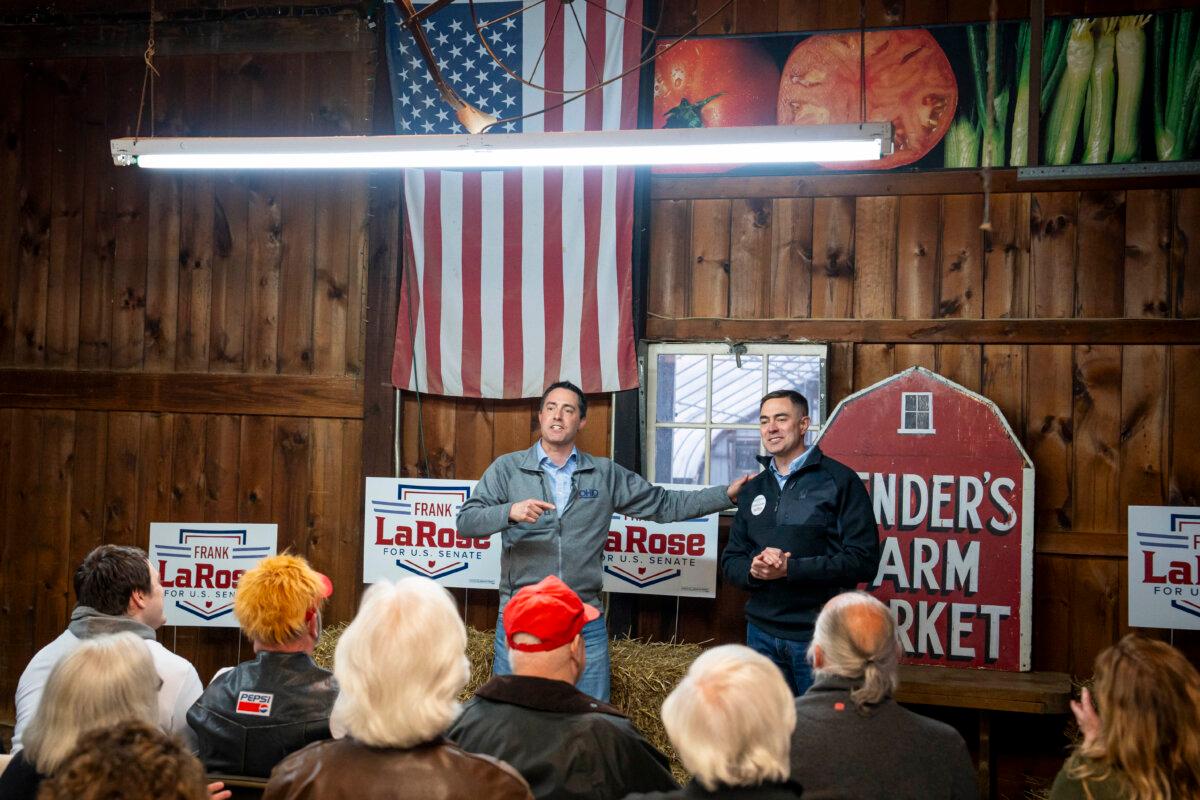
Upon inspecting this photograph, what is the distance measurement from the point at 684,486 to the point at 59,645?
9.64 ft

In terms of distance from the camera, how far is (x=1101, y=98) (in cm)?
492

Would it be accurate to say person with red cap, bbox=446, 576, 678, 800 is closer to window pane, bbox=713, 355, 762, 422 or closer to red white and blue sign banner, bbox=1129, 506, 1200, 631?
window pane, bbox=713, 355, 762, 422

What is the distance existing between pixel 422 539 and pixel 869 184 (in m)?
2.73

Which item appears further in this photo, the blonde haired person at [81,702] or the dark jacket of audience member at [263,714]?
the dark jacket of audience member at [263,714]

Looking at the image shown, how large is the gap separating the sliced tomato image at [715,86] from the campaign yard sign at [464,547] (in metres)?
1.78

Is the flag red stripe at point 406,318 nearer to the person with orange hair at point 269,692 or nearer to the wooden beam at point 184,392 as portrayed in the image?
the wooden beam at point 184,392

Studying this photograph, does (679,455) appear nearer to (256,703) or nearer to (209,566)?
(209,566)

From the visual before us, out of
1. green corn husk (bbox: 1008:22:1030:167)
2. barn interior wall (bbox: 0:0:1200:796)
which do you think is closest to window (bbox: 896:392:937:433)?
barn interior wall (bbox: 0:0:1200:796)

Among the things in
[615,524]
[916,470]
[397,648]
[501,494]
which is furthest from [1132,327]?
[397,648]

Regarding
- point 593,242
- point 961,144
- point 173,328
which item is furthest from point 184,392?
point 961,144

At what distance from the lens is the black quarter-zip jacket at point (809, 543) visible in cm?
400

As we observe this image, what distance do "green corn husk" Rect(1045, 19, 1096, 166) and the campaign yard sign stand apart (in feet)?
7.64

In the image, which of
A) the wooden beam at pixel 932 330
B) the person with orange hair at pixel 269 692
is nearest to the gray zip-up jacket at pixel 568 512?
the wooden beam at pixel 932 330

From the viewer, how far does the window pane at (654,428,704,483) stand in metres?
5.29
